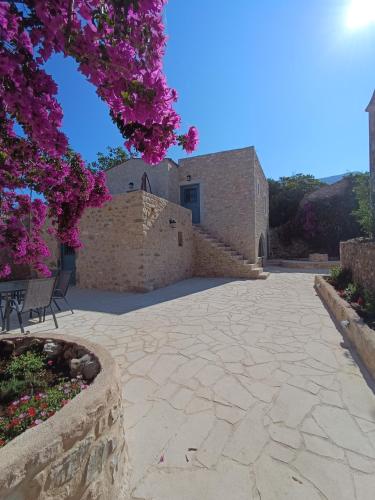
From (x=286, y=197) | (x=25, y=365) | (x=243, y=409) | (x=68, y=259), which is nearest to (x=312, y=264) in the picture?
(x=286, y=197)

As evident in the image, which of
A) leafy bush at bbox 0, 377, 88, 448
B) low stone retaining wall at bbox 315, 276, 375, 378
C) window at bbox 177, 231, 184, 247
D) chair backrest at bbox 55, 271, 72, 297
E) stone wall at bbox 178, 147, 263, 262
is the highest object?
stone wall at bbox 178, 147, 263, 262

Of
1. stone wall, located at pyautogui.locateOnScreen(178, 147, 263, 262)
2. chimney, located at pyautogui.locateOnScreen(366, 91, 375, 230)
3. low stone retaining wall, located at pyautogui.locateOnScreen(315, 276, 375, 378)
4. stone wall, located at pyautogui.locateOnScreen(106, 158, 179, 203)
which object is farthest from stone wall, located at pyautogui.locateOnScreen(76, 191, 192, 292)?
chimney, located at pyautogui.locateOnScreen(366, 91, 375, 230)

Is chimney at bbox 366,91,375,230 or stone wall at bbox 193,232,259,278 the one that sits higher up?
chimney at bbox 366,91,375,230

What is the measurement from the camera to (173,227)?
9.43 meters

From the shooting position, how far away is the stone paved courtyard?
149 centimetres

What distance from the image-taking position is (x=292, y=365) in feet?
9.44

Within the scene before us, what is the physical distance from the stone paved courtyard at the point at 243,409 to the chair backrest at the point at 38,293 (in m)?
0.53

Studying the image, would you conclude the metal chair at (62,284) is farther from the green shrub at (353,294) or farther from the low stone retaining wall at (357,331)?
the green shrub at (353,294)

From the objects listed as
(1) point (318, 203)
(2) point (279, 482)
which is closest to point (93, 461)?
(2) point (279, 482)

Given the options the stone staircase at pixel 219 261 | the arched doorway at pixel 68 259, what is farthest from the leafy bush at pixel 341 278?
the arched doorway at pixel 68 259

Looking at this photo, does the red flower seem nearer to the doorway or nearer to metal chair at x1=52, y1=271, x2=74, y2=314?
metal chair at x1=52, y1=271, x2=74, y2=314

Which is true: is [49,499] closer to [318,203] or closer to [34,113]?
[34,113]

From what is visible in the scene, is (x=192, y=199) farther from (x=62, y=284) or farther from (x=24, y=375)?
(x=24, y=375)

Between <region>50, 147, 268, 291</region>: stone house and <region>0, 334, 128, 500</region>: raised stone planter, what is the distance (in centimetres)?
617
